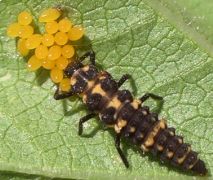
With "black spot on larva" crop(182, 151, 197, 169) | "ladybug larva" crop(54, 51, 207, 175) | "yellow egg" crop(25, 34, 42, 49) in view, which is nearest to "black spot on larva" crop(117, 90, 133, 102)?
"ladybug larva" crop(54, 51, 207, 175)

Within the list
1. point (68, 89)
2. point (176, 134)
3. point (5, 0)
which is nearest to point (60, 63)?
point (68, 89)

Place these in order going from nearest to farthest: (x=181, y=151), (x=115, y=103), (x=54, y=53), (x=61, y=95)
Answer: (x=181, y=151) < (x=115, y=103) < (x=54, y=53) < (x=61, y=95)

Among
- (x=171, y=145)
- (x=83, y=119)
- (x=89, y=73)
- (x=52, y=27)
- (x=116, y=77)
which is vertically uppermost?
(x=52, y=27)

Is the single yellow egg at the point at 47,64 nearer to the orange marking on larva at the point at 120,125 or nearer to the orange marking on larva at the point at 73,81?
the orange marking on larva at the point at 73,81

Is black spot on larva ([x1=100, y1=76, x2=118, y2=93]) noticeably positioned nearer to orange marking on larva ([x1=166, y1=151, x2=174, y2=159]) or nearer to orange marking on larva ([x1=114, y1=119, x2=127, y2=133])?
orange marking on larva ([x1=114, y1=119, x2=127, y2=133])

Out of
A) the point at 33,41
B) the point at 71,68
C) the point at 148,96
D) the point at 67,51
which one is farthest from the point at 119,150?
the point at 33,41

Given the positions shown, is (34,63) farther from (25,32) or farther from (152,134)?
(152,134)
